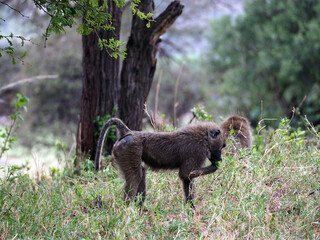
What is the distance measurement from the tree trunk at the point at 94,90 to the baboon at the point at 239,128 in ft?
6.54

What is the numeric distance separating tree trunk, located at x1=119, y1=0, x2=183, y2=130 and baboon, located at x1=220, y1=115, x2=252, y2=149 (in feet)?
5.18

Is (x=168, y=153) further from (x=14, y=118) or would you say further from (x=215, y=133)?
(x=14, y=118)

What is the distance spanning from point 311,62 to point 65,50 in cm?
1115

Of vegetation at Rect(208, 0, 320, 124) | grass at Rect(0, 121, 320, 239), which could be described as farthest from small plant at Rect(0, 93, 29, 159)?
vegetation at Rect(208, 0, 320, 124)

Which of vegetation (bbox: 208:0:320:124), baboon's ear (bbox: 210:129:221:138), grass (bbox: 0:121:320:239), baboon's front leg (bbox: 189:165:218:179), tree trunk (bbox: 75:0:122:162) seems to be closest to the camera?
grass (bbox: 0:121:320:239)

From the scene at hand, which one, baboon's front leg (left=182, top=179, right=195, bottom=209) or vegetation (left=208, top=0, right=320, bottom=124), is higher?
vegetation (left=208, top=0, right=320, bottom=124)

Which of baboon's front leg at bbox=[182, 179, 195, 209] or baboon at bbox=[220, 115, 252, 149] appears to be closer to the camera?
baboon's front leg at bbox=[182, 179, 195, 209]

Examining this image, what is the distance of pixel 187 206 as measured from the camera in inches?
204

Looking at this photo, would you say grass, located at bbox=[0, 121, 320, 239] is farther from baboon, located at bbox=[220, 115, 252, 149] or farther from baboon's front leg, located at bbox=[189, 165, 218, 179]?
baboon, located at bbox=[220, 115, 252, 149]

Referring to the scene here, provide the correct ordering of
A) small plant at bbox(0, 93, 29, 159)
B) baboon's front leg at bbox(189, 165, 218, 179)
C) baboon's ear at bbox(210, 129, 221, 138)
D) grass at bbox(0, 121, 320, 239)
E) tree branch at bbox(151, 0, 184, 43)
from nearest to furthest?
grass at bbox(0, 121, 320, 239)
baboon's front leg at bbox(189, 165, 218, 179)
baboon's ear at bbox(210, 129, 221, 138)
small plant at bbox(0, 93, 29, 159)
tree branch at bbox(151, 0, 184, 43)

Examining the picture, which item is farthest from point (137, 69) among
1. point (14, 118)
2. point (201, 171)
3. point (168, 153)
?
point (201, 171)

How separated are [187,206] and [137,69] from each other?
3.22 metres

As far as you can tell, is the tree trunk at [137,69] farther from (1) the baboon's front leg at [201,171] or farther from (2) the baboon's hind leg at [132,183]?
(1) the baboon's front leg at [201,171]

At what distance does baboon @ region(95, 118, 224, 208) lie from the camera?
530 cm
